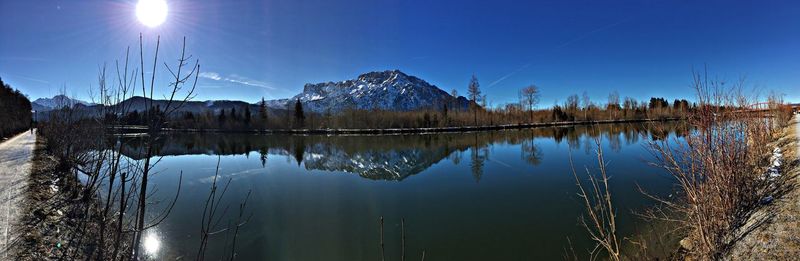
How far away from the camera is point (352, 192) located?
41.3 feet

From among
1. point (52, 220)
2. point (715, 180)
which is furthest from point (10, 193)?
point (715, 180)

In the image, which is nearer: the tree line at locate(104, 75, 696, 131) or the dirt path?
the dirt path

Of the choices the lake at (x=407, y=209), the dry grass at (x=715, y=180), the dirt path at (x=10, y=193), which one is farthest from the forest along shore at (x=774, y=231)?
the dirt path at (x=10, y=193)

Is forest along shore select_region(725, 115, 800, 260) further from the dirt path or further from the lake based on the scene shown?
the dirt path

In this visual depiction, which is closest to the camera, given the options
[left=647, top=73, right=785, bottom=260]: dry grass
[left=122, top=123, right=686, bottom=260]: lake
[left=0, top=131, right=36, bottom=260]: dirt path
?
[left=647, top=73, right=785, bottom=260]: dry grass

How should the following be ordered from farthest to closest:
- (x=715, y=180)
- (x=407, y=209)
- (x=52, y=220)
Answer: (x=407, y=209), (x=52, y=220), (x=715, y=180)

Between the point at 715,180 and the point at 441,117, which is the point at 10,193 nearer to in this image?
the point at 715,180

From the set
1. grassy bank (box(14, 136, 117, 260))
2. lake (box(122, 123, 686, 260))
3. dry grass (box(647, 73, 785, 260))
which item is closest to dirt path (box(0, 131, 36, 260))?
grassy bank (box(14, 136, 117, 260))

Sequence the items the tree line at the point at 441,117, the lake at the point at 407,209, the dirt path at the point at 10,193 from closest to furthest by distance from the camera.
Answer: the dirt path at the point at 10,193 → the lake at the point at 407,209 → the tree line at the point at 441,117

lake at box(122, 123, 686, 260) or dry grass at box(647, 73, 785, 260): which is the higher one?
dry grass at box(647, 73, 785, 260)

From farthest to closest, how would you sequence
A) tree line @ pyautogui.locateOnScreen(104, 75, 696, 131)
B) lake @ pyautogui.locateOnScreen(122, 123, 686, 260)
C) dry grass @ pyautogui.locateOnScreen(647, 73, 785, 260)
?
1. tree line @ pyautogui.locateOnScreen(104, 75, 696, 131)
2. lake @ pyautogui.locateOnScreen(122, 123, 686, 260)
3. dry grass @ pyautogui.locateOnScreen(647, 73, 785, 260)

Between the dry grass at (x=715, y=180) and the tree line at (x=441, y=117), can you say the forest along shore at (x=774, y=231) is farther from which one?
the tree line at (x=441, y=117)

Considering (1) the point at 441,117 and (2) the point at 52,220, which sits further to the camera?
(1) the point at 441,117

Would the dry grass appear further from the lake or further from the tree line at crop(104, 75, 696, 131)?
the tree line at crop(104, 75, 696, 131)
